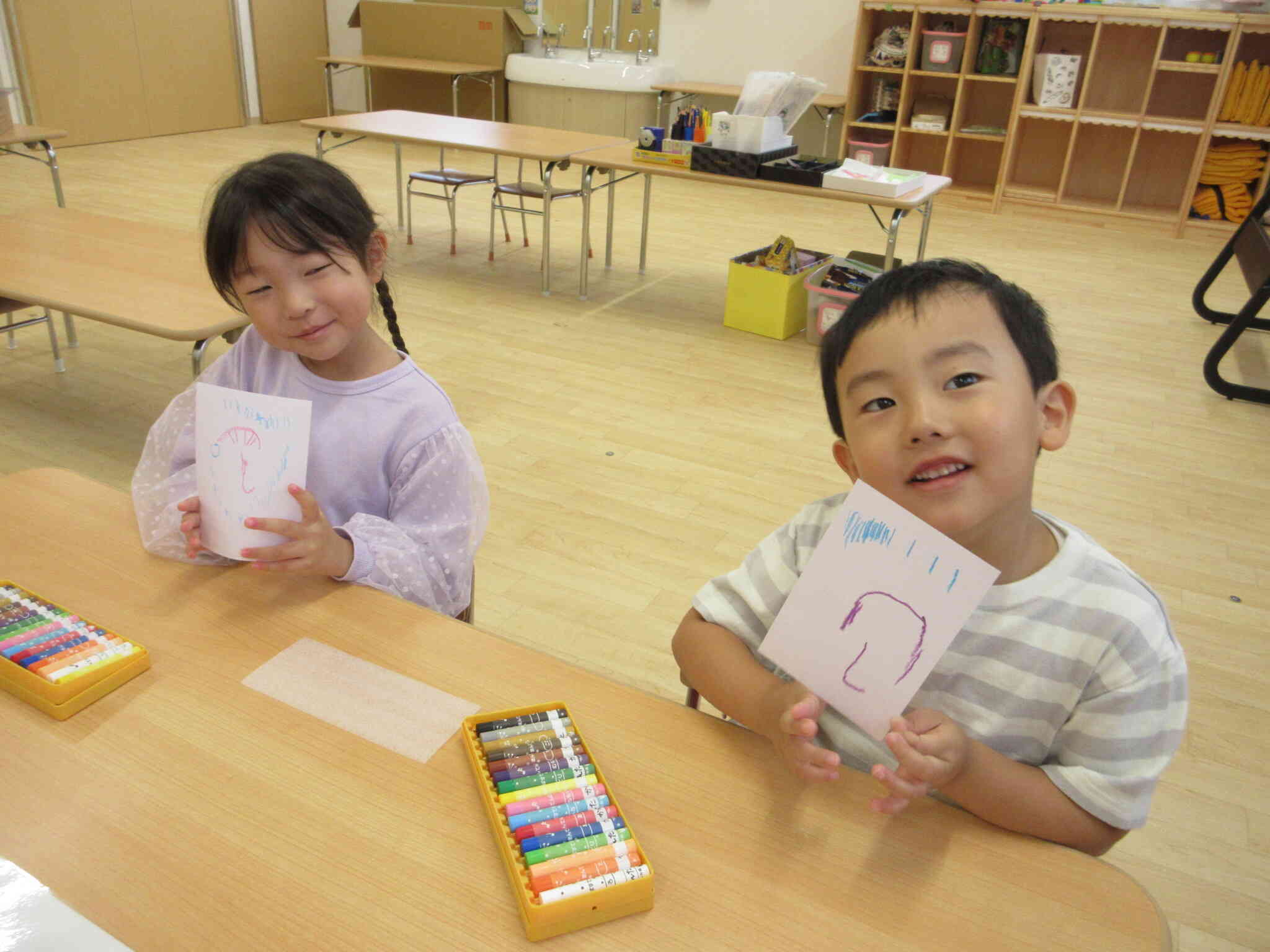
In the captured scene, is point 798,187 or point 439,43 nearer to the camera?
point 798,187

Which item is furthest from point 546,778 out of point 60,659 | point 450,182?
point 450,182

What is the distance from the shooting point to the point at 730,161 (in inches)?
147

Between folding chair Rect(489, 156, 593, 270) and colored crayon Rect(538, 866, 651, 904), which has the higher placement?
colored crayon Rect(538, 866, 651, 904)

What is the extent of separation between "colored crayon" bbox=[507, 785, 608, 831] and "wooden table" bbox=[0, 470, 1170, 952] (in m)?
0.03

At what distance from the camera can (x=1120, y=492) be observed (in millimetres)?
2807

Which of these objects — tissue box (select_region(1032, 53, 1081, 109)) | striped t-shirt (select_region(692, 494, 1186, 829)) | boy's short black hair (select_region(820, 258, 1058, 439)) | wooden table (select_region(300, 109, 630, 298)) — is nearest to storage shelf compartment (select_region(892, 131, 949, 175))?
tissue box (select_region(1032, 53, 1081, 109))

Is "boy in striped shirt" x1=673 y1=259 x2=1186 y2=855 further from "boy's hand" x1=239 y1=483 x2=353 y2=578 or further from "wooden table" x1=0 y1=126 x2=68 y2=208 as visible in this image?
"wooden table" x1=0 y1=126 x2=68 y2=208

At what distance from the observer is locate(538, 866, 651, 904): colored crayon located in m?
0.61

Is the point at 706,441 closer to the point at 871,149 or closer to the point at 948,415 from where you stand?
the point at 948,415

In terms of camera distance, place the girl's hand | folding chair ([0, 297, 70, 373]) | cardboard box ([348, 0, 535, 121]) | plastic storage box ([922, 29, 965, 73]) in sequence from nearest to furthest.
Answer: the girl's hand < folding chair ([0, 297, 70, 373]) < plastic storage box ([922, 29, 965, 73]) < cardboard box ([348, 0, 535, 121])

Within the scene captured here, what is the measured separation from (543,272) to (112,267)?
7.12ft

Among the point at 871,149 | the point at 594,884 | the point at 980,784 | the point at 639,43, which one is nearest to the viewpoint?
the point at 594,884

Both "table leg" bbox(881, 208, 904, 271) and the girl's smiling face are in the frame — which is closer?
the girl's smiling face

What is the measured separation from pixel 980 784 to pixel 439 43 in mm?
8746
